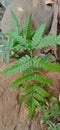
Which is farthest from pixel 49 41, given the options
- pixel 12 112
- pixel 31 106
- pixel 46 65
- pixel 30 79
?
pixel 12 112

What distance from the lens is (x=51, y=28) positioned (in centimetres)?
430

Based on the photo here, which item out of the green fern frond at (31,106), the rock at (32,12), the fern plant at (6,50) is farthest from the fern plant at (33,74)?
the rock at (32,12)

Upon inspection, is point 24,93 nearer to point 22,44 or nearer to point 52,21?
point 22,44

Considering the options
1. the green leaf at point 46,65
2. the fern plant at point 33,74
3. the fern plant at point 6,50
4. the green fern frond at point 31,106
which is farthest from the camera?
the fern plant at point 6,50

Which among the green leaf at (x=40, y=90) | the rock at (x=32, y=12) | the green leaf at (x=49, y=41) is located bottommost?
the green leaf at (x=40, y=90)

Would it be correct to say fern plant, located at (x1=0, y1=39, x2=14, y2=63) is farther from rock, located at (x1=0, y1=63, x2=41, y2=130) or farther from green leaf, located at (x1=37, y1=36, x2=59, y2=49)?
green leaf, located at (x1=37, y1=36, x2=59, y2=49)

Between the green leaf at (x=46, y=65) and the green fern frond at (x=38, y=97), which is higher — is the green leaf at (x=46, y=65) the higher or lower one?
the higher one

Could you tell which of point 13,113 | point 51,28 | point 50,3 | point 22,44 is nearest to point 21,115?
point 13,113

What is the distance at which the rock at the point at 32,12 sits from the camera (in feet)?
14.7

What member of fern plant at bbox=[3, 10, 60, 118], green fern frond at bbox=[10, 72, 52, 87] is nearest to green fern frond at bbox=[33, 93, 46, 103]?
fern plant at bbox=[3, 10, 60, 118]

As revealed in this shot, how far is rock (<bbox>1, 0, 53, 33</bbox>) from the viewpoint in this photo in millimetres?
4469

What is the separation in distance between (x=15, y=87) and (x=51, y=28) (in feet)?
4.11

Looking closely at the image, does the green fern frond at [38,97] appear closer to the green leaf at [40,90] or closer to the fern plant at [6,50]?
the green leaf at [40,90]

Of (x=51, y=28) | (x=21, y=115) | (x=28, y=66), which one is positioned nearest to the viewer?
(x=28, y=66)
